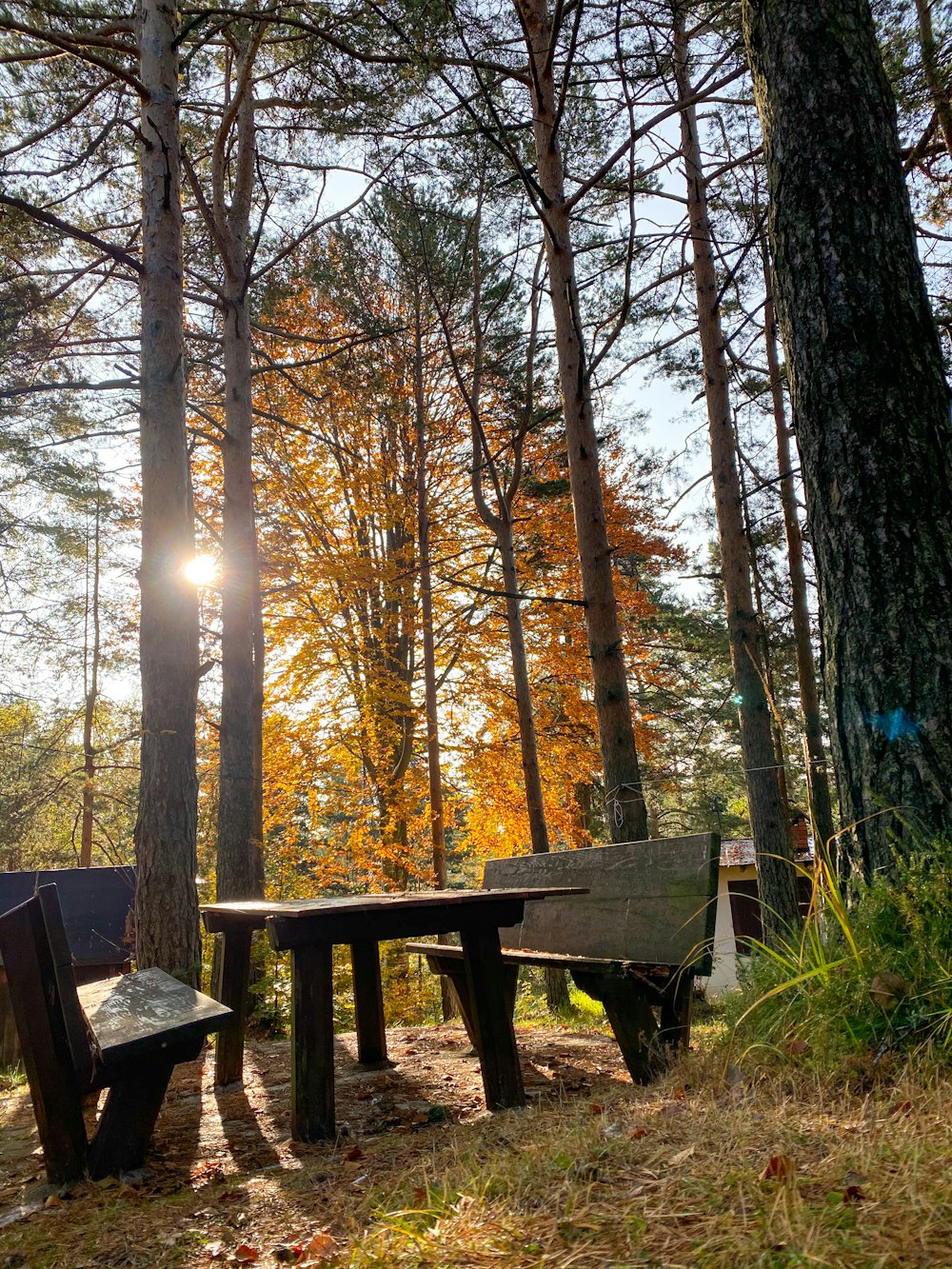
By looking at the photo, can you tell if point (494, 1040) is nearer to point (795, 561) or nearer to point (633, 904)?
point (633, 904)

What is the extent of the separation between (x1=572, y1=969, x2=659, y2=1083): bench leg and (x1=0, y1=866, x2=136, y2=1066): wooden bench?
1103 cm

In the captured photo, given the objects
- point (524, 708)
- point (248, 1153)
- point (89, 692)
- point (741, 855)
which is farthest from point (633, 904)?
point (89, 692)

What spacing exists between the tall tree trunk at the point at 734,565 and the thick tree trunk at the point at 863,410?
4.82m

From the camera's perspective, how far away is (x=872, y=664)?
273cm

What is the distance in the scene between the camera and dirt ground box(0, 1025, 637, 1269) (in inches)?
85.4

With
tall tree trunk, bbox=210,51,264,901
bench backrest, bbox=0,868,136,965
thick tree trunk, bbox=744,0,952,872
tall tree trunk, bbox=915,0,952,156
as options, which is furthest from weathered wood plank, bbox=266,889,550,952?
bench backrest, bbox=0,868,136,965

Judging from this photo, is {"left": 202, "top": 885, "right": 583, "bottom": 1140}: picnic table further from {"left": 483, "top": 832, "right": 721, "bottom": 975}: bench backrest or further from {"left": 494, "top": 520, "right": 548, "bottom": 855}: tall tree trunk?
{"left": 494, "top": 520, "right": 548, "bottom": 855}: tall tree trunk

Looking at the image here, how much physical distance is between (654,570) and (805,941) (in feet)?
45.9

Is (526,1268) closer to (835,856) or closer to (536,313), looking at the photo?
(835,856)

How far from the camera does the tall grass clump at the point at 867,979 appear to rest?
217 centimetres

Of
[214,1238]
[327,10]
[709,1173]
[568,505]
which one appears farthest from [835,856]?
[568,505]

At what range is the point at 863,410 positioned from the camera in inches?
111

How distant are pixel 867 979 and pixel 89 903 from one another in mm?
13562

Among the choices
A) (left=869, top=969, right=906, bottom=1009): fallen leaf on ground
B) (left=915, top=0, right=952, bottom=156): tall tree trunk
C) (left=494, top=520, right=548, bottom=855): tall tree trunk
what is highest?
(left=915, top=0, right=952, bottom=156): tall tree trunk
